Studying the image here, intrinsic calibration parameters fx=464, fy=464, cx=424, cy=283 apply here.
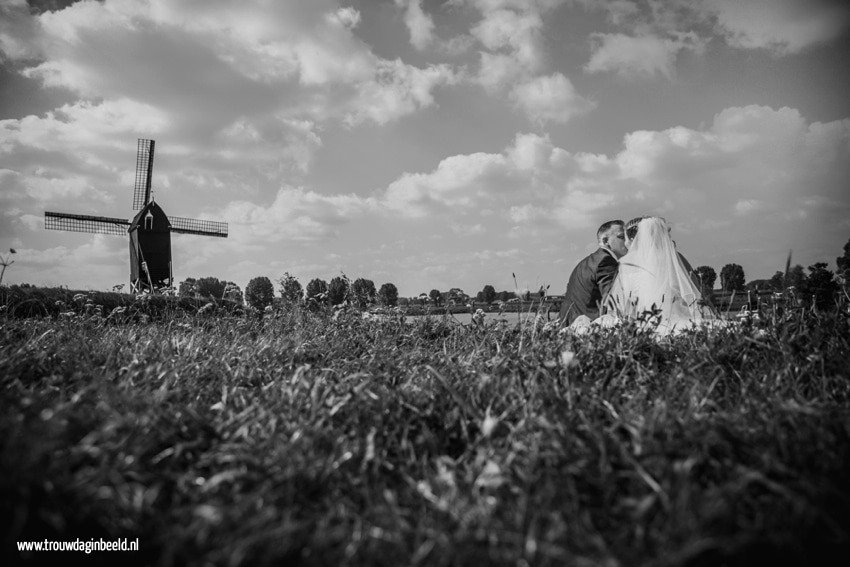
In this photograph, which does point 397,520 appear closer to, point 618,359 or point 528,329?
point 618,359

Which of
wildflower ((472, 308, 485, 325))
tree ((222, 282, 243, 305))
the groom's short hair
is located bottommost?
wildflower ((472, 308, 485, 325))

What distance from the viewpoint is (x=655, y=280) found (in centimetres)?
661

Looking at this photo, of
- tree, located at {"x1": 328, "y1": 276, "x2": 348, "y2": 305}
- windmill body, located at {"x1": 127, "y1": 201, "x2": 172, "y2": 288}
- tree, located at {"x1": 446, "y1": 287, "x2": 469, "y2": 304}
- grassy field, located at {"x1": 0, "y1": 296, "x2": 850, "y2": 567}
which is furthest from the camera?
windmill body, located at {"x1": 127, "y1": 201, "x2": 172, "y2": 288}

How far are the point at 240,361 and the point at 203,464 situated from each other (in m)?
1.98

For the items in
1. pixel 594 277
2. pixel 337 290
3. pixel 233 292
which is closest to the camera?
pixel 594 277

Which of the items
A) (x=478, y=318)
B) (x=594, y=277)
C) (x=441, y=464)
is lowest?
(x=441, y=464)

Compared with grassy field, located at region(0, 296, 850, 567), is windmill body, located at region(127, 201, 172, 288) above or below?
above

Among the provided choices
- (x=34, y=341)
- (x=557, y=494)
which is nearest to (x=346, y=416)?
(x=557, y=494)

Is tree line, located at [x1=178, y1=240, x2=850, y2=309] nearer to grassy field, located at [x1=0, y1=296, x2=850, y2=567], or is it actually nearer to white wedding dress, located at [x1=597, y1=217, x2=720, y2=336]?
white wedding dress, located at [x1=597, y1=217, x2=720, y2=336]

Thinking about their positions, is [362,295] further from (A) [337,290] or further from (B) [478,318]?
(B) [478,318]

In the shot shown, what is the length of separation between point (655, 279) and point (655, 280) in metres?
0.02

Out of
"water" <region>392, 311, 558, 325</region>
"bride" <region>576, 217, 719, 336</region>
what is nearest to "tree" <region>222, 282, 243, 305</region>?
"water" <region>392, 311, 558, 325</region>

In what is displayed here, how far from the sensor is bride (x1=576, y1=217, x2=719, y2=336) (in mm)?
6316

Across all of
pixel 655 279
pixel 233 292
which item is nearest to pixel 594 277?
pixel 655 279
